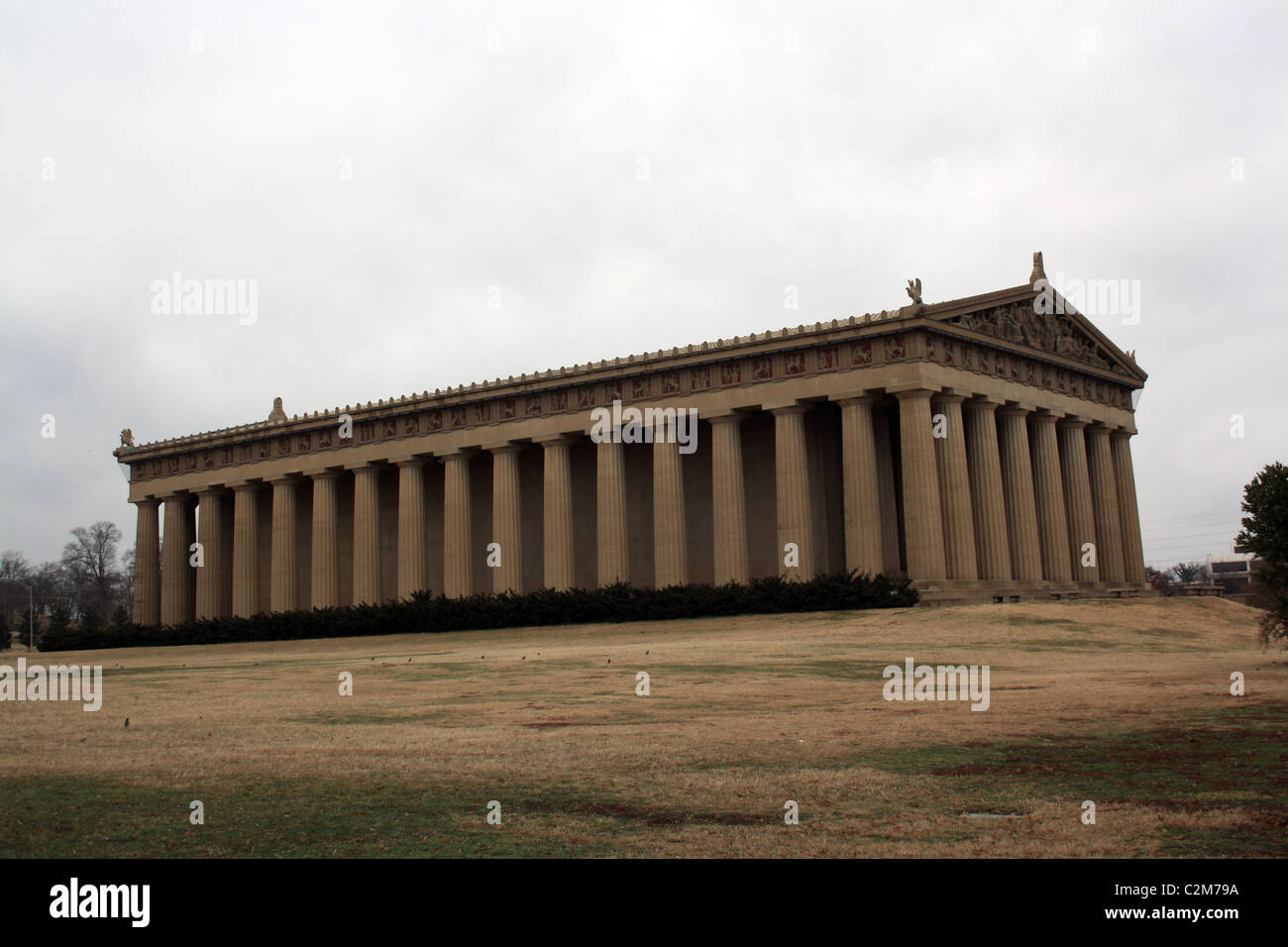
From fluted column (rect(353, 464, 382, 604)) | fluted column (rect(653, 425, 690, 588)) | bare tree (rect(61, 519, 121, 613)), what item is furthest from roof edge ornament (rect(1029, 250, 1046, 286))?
bare tree (rect(61, 519, 121, 613))

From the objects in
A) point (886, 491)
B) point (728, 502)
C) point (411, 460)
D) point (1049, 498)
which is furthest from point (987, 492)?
point (411, 460)

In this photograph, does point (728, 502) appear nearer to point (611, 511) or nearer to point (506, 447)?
point (611, 511)

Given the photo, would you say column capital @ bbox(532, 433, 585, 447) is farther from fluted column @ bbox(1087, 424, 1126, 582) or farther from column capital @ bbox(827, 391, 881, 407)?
fluted column @ bbox(1087, 424, 1126, 582)

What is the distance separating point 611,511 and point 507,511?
23.7ft

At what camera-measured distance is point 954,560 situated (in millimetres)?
58406

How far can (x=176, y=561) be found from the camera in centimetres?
8694

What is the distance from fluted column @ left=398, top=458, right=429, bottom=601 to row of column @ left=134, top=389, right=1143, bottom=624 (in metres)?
0.08

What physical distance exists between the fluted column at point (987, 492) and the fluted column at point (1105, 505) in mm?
12507

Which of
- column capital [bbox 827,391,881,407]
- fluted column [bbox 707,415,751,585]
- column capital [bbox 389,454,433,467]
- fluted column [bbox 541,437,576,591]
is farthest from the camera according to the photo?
column capital [bbox 389,454,433,467]

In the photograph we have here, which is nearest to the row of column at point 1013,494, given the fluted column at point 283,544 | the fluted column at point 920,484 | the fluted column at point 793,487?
the fluted column at point 920,484

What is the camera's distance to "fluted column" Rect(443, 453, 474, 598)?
7231 centimetres

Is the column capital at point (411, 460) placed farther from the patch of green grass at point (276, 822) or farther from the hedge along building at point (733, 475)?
the patch of green grass at point (276, 822)

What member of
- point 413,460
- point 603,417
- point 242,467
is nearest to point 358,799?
point 603,417

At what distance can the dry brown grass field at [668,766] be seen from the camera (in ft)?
36.6
